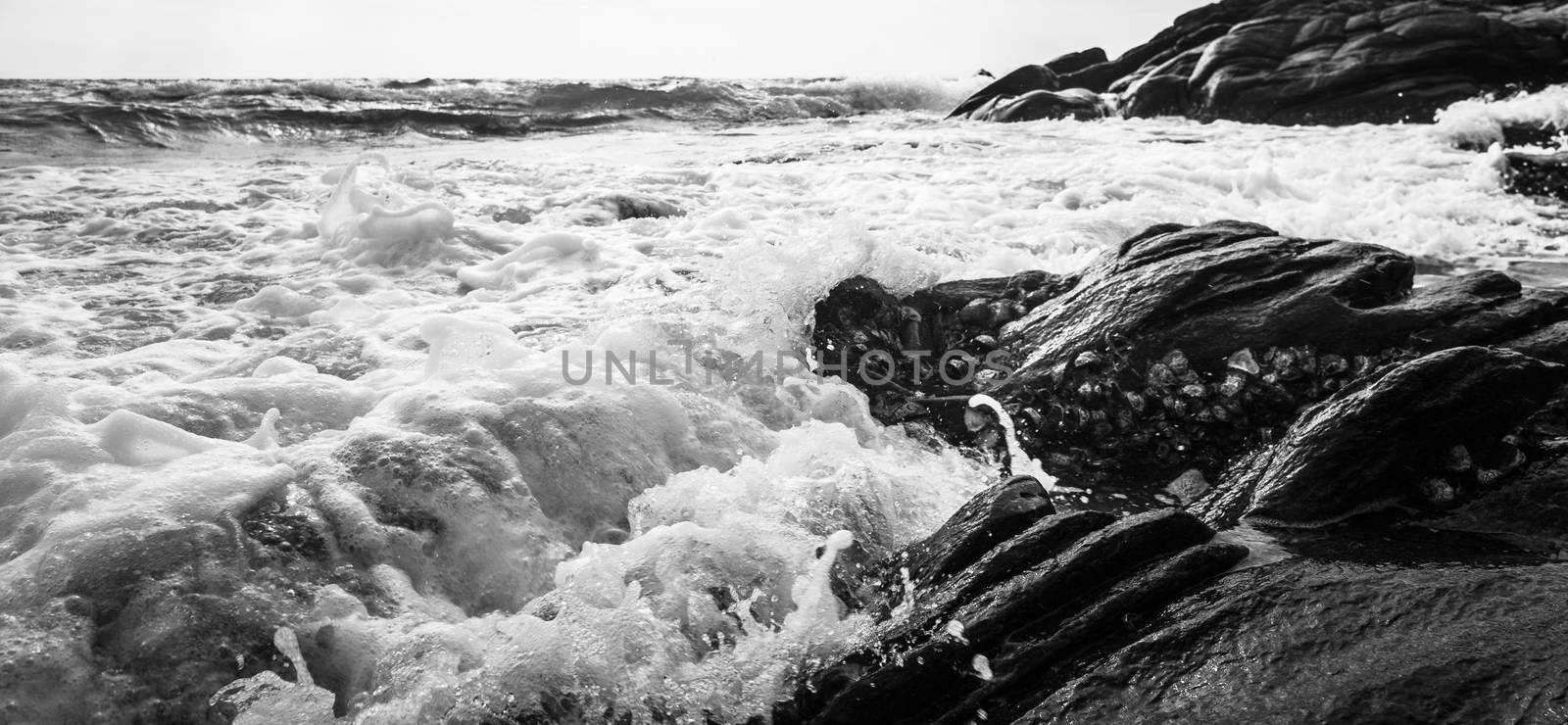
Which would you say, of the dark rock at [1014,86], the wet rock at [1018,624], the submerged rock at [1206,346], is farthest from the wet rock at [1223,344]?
the dark rock at [1014,86]

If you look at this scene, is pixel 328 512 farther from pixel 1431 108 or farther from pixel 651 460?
pixel 1431 108

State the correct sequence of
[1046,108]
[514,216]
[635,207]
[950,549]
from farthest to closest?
[1046,108] → [635,207] → [514,216] → [950,549]

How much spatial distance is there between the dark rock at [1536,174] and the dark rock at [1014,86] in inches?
447

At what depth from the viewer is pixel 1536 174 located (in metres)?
8.83

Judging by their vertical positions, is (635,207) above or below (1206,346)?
above

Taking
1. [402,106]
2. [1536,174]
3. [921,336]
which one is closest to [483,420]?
[921,336]

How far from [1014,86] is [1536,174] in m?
13.0

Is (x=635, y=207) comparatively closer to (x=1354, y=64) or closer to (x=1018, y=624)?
(x=1018, y=624)

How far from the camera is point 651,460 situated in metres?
3.69

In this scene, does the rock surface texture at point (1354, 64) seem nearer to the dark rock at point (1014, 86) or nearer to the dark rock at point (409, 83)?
the dark rock at point (1014, 86)

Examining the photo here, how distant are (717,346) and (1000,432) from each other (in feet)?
4.70

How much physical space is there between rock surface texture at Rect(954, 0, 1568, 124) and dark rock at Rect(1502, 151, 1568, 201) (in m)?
6.03

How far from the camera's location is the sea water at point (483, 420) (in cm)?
262

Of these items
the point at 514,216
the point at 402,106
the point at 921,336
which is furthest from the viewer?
the point at 402,106
